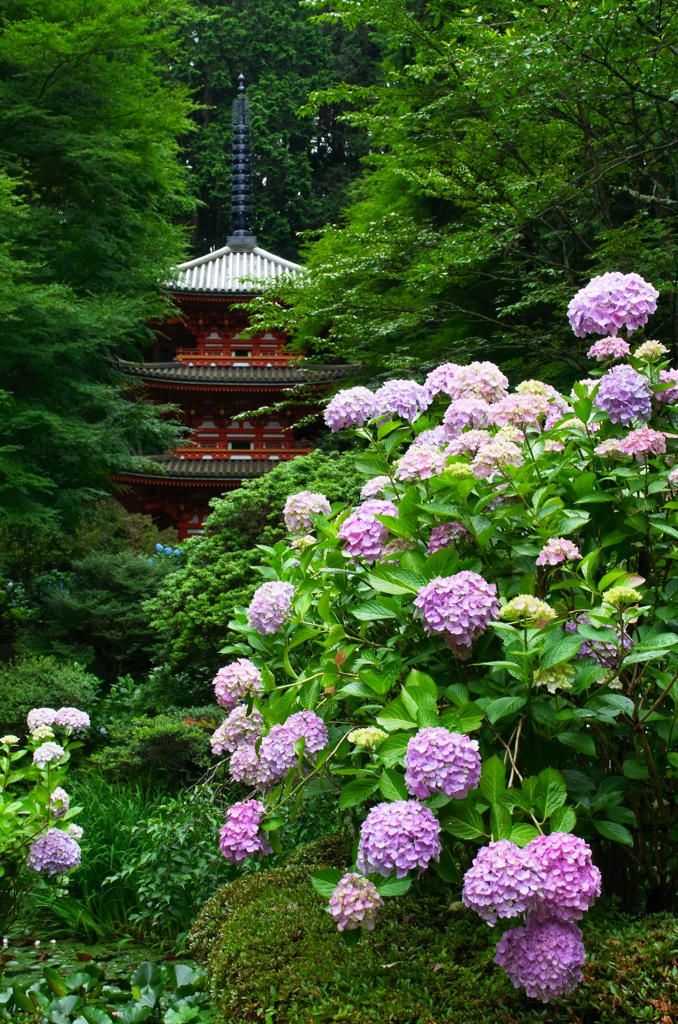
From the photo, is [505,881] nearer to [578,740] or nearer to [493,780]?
[493,780]

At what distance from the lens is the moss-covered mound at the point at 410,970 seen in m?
1.98

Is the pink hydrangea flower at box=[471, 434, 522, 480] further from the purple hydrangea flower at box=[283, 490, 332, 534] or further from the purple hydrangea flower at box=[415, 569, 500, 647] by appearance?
the purple hydrangea flower at box=[283, 490, 332, 534]

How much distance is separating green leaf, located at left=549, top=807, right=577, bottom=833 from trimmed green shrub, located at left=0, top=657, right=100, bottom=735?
19.2 feet

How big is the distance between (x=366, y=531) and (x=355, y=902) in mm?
786

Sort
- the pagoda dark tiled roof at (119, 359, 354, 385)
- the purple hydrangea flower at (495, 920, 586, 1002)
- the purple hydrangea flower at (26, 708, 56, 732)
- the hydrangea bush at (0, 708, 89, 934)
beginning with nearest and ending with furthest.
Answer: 1. the purple hydrangea flower at (495, 920, 586, 1002)
2. the hydrangea bush at (0, 708, 89, 934)
3. the purple hydrangea flower at (26, 708, 56, 732)
4. the pagoda dark tiled roof at (119, 359, 354, 385)

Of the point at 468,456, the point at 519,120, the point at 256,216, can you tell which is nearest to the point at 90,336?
the point at 519,120

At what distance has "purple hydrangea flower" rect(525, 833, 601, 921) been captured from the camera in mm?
1521

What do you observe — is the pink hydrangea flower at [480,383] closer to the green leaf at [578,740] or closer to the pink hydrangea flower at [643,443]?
the pink hydrangea flower at [643,443]

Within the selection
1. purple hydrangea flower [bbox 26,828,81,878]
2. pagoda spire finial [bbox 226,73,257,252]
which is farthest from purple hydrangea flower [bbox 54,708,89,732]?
pagoda spire finial [bbox 226,73,257,252]

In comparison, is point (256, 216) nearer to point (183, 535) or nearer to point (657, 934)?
point (183, 535)

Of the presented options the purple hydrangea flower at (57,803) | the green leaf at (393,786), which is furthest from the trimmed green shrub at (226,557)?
the green leaf at (393,786)

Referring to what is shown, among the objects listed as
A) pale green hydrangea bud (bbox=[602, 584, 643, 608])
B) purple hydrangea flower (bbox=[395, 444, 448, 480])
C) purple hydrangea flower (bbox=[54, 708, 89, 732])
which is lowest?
purple hydrangea flower (bbox=[54, 708, 89, 732])

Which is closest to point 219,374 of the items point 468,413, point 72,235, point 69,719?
point 72,235

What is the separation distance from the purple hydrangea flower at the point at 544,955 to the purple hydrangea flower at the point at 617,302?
132 centimetres
